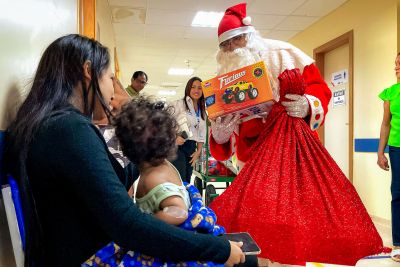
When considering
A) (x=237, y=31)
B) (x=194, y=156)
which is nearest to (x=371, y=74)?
(x=194, y=156)

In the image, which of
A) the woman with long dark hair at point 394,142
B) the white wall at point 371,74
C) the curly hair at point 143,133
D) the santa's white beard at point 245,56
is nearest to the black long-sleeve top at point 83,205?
the curly hair at point 143,133

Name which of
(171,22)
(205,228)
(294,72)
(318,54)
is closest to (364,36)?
(318,54)

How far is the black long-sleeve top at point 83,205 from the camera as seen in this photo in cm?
76

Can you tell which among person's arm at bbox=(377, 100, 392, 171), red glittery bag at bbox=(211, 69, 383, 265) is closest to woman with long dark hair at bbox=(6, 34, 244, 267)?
red glittery bag at bbox=(211, 69, 383, 265)

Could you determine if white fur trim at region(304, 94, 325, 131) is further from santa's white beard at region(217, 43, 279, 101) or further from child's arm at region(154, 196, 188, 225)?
child's arm at region(154, 196, 188, 225)

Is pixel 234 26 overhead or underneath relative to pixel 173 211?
overhead

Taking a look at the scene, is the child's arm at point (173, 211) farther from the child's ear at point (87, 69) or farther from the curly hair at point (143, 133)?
the child's ear at point (87, 69)

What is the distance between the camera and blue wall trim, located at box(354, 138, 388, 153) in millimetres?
3867

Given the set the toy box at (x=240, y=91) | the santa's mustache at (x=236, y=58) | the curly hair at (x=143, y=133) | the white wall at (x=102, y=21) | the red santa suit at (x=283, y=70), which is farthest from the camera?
the white wall at (x=102, y=21)

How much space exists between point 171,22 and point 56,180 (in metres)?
4.92

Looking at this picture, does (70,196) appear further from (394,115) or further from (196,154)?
(196,154)

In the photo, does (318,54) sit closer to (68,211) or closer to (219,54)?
(219,54)

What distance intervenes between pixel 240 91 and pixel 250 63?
0.80 ft

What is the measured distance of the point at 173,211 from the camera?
0.95m
